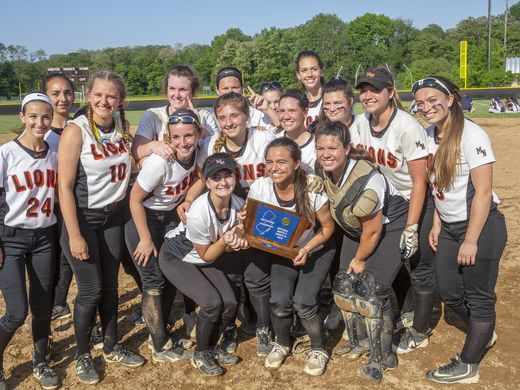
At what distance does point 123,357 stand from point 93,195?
134cm

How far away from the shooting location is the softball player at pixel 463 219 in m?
3.32

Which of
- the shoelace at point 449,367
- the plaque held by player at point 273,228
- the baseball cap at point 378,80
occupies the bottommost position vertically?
the shoelace at point 449,367

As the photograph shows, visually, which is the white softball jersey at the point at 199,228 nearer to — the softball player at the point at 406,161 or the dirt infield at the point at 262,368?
the dirt infield at the point at 262,368

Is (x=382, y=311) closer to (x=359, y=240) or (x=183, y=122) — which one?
(x=359, y=240)

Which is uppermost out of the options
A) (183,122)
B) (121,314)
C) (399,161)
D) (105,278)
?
(183,122)

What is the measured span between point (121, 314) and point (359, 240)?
254cm

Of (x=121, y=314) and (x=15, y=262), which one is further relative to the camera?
(x=121, y=314)

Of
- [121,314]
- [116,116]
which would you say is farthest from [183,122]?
[121,314]

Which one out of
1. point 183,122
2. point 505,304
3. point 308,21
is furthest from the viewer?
point 308,21

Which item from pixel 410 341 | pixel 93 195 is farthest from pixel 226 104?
pixel 410 341

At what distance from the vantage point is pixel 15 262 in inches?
136

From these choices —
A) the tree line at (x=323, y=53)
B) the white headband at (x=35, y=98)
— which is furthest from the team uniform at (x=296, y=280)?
the tree line at (x=323, y=53)

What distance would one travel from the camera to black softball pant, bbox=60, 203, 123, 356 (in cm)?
361

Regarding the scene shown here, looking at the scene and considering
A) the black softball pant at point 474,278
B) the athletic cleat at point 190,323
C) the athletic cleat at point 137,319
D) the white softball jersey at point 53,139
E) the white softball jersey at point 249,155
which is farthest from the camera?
the athletic cleat at point 137,319
